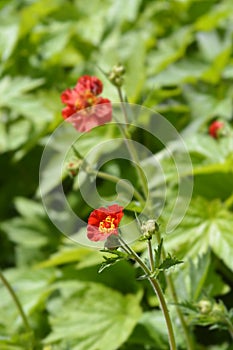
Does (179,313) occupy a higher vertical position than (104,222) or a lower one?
lower

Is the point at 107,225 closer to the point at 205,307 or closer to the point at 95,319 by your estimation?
the point at 205,307

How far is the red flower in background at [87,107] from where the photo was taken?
150 centimetres

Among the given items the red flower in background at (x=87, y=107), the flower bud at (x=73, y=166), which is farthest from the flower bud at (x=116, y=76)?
the flower bud at (x=73, y=166)

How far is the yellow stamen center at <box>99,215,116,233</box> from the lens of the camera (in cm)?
116

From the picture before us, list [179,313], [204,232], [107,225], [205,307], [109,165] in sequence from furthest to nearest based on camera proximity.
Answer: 1. [109,165]
2. [204,232]
3. [179,313]
4. [205,307]
5. [107,225]

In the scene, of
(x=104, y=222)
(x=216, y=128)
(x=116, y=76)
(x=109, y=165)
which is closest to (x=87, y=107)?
(x=116, y=76)

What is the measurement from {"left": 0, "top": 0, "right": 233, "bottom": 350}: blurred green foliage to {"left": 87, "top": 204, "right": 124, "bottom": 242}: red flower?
463 millimetres

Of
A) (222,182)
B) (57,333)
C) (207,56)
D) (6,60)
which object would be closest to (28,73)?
(6,60)

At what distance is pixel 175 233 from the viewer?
197 centimetres

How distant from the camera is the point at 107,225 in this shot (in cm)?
117

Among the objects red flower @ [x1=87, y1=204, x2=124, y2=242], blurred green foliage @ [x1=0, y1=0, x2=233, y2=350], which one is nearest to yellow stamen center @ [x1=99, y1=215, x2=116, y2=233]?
red flower @ [x1=87, y1=204, x2=124, y2=242]

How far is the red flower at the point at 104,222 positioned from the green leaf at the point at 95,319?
2.64ft

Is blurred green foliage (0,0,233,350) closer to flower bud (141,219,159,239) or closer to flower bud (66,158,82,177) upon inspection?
flower bud (66,158,82,177)

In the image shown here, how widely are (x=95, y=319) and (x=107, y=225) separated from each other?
0.90 metres
